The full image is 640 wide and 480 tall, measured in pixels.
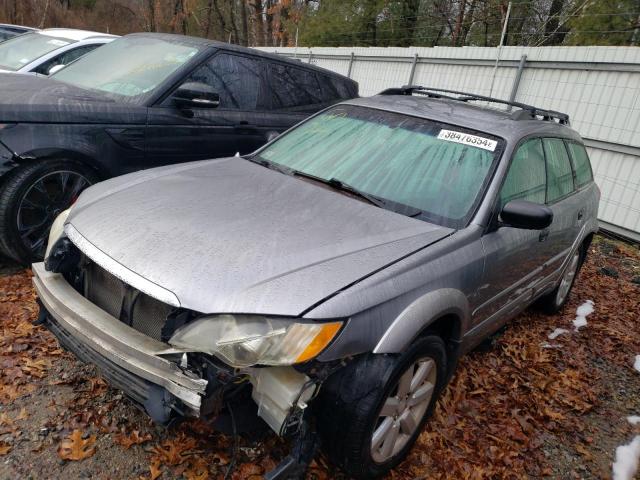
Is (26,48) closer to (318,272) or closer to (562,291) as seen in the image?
(318,272)

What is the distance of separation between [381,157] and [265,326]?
5.14 feet

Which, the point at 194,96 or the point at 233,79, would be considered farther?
the point at 233,79

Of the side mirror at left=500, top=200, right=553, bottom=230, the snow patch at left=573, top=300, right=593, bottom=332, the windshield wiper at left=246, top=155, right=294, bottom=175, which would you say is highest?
the side mirror at left=500, top=200, right=553, bottom=230

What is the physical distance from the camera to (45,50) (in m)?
6.38

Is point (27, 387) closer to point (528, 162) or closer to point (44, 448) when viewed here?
point (44, 448)

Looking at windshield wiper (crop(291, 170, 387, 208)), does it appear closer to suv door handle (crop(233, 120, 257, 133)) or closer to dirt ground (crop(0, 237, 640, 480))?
dirt ground (crop(0, 237, 640, 480))

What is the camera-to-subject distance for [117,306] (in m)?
2.14

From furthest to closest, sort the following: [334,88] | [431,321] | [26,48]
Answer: [26,48]
[334,88]
[431,321]

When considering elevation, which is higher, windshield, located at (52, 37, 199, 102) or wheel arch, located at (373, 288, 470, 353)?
windshield, located at (52, 37, 199, 102)

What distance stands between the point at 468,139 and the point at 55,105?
2.93 meters

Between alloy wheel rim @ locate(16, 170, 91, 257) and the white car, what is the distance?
3122 millimetres

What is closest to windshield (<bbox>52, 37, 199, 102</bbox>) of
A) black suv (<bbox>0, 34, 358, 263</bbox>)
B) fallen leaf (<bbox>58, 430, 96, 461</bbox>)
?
black suv (<bbox>0, 34, 358, 263</bbox>)

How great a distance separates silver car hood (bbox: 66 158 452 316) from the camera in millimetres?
1854

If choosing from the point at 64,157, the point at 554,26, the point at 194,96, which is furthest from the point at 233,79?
the point at 554,26
